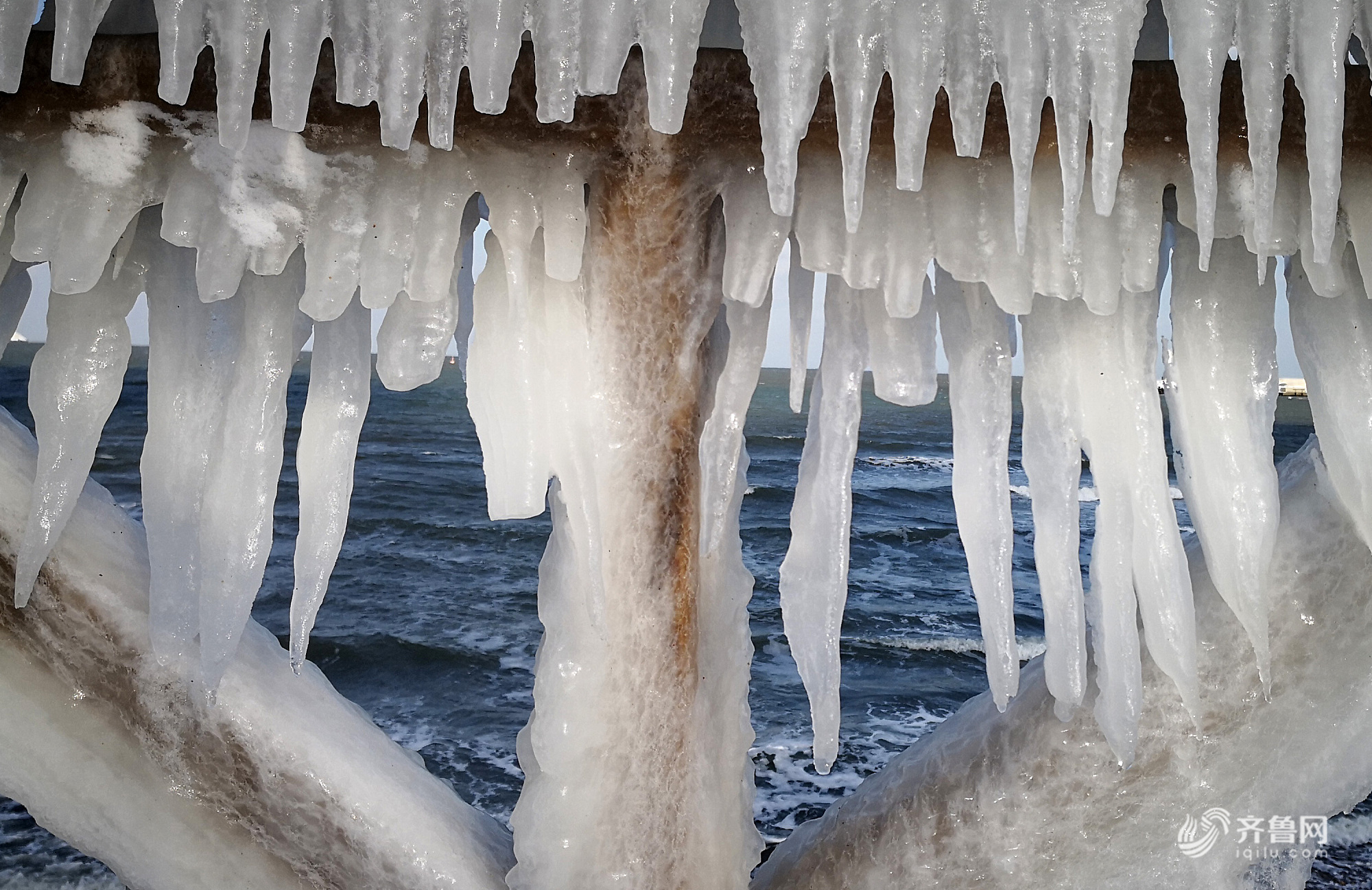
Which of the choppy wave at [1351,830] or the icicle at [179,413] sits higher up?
the icicle at [179,413]

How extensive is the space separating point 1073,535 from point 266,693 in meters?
1.58

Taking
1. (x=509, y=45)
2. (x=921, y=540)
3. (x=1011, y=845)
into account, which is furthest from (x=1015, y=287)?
(x=921, y=540)

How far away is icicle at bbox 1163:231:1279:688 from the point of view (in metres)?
1.88

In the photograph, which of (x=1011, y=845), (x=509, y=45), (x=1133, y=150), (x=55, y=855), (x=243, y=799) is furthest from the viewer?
(x=55, y=855)

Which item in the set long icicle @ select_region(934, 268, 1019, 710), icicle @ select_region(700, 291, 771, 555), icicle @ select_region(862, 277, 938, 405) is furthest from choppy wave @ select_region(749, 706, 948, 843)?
icicle @ select_region(862, 277, 938, 405)

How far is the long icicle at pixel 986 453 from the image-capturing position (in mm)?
1882

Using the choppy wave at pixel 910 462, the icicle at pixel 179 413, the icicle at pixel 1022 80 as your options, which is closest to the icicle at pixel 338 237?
the icicle at pixel 179 413

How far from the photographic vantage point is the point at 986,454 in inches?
74.4

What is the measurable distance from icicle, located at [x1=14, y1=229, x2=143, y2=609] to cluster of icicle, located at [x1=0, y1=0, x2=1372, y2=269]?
459 millimetres

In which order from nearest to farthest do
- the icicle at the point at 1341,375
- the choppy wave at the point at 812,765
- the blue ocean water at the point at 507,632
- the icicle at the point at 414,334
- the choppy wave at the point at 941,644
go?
the icicle at the point at 414,334 → the icicle at the point at 1341,375 → the choppy wave at the point at 812,765 → the blue ocean water at the point at 507,632 → the choppy wave at the point at 941,644

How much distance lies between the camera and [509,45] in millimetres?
1490

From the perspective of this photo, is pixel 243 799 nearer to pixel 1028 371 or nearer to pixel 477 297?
pixel 477 297

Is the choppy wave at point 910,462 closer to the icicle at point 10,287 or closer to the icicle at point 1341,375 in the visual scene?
the icicle at point 1341,375

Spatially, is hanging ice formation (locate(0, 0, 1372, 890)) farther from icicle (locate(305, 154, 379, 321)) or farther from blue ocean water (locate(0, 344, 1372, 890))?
blue ocean water (locate(0, 344, 1372, 890))
